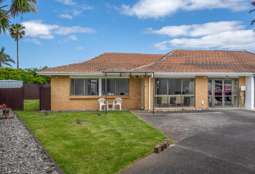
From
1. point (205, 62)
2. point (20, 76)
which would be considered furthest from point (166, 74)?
point (20, 76)

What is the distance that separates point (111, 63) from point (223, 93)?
387 inches

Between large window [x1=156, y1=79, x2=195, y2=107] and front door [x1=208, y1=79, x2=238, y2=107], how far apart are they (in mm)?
1623

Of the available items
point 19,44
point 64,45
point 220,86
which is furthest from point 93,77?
point 19,44

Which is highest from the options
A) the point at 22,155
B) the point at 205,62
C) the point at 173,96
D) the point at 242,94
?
the point at 205,62

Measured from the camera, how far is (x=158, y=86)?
21.5 m

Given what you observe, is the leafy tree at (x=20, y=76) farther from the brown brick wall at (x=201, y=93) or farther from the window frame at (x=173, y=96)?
the brown brick wall at (x=201, y=93)

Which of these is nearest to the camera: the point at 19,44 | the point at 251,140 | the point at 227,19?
the point at 251,140

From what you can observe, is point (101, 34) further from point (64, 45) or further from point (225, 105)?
point (225, 105)

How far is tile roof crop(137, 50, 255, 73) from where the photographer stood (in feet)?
71.6

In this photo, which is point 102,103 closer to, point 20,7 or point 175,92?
point 175,92

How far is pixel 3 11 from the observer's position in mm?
11594

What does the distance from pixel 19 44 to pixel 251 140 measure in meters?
49.4

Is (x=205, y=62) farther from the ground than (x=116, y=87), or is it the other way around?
(x=205, y=62)

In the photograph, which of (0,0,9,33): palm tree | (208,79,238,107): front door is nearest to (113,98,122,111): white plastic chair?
(208,79,238,107): front door
